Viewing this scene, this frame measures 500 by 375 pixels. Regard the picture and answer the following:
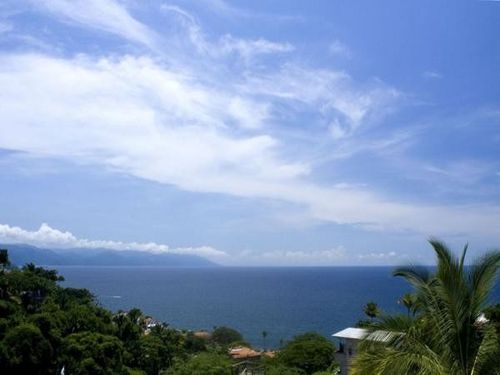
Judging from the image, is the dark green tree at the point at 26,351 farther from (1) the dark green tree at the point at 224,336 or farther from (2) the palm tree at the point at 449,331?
(1) the dark green tree at the point at 224,336

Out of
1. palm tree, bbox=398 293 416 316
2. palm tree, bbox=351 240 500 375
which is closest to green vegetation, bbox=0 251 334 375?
palm tree, bbox=398 293 416 316

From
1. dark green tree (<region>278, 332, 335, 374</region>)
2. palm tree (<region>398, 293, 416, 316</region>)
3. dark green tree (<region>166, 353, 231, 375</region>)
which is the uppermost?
palm tree (<region>398, 293, 416, 316</region>)

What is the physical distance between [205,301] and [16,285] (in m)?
114

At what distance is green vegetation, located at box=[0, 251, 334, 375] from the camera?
82.5 ft

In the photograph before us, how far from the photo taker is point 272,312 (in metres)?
119

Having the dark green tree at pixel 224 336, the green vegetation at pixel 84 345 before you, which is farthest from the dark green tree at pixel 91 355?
the dark green tree at pixel 224 336

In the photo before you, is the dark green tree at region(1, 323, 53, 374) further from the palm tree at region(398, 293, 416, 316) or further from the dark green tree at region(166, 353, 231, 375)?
the palm tree at region(398, 293, 416, 316)

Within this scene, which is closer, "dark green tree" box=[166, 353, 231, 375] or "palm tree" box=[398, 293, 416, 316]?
"palm tree" box=[398, 293, 416, 316]

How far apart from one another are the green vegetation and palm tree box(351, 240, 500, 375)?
51.1 feet

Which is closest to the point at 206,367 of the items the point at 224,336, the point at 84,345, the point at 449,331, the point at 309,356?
the point at 84,345

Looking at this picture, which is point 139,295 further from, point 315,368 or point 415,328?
point 415,328

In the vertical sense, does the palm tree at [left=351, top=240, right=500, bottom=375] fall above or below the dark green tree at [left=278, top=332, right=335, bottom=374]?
above

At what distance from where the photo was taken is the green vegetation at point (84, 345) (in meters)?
25.1

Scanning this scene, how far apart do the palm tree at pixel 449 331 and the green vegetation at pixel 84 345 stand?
51.1 ft
